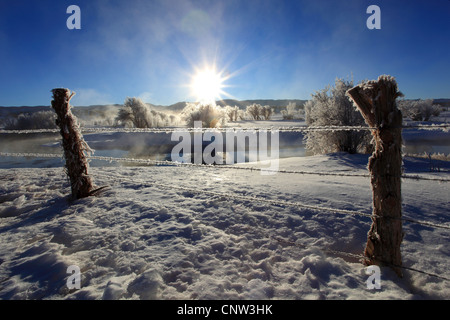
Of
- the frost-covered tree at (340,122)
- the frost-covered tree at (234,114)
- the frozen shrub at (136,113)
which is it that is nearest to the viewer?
the frost-covered tree at (340,122)

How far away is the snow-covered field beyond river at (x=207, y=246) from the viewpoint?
1644 mm

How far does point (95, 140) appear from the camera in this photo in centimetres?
2145

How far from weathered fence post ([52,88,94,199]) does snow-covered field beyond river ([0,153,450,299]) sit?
336 mm

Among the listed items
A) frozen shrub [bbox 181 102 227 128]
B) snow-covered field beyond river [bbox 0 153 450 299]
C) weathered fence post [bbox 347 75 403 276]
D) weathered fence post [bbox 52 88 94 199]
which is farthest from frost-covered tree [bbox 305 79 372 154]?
frozen shrub [bbox 181 102 227 128]

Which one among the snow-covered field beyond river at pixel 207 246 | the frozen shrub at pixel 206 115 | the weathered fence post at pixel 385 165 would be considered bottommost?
the snow-covered field beyond river at pixel 207 246

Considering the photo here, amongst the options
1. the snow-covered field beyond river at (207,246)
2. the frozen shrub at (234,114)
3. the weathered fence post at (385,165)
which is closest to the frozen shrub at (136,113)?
the frozen shrub at (234,114)

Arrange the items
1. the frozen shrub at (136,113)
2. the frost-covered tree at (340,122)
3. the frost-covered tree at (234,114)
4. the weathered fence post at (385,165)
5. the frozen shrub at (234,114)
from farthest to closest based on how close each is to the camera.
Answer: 1. the frozen shrub at (234,114)
2. the frost-covered tree at (234,114)
3. the frozen shrub at (136,113)
4. the frost-covered tree at (340,122)
5. the weathered fence post at (385,165)

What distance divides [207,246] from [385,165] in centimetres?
175

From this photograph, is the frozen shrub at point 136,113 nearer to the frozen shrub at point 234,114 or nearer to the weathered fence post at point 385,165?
the frozen shrub at point 234,114

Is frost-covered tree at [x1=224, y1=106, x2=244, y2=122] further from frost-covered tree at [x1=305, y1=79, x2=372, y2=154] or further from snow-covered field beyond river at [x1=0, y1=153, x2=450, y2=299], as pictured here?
snow-covered field beyond river at [x1=0, y1=153, x2=450, y2=299]

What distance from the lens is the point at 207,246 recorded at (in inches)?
86.3

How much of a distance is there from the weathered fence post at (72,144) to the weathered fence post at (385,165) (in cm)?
417

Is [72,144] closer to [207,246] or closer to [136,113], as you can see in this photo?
[207,246]
